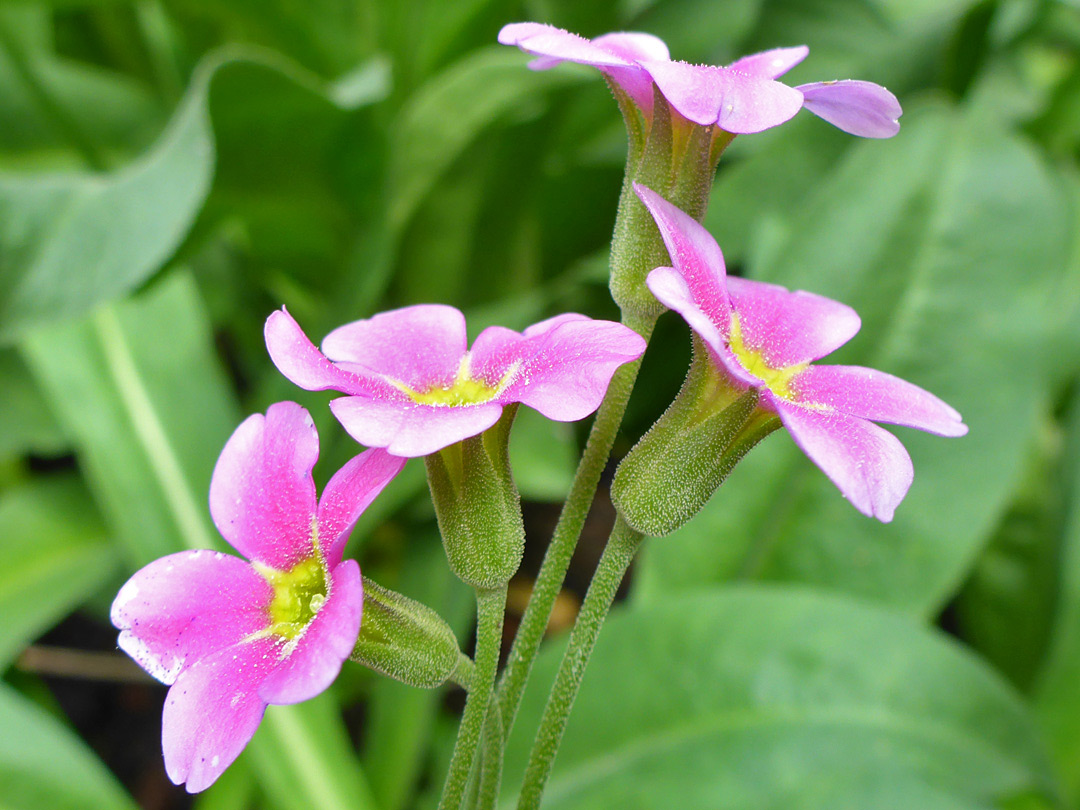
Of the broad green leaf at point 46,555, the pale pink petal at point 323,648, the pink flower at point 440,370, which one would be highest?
the pink flower at point 440,370

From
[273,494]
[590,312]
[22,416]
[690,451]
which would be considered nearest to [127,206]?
[22,416]

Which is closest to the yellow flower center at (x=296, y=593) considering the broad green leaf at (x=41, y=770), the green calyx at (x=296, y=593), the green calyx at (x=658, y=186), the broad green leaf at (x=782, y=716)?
the green calyx at (x=296, y=593)

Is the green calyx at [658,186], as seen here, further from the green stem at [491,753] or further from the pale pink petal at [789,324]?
the green stem at [491,753]

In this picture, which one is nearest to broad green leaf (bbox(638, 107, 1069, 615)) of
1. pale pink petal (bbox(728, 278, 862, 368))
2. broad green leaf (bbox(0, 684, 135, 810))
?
pale pink petal (bbox(728, 278, 862, 368))

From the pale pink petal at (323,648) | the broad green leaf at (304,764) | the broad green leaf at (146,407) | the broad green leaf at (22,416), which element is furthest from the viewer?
the broad green leaf at (22,416)

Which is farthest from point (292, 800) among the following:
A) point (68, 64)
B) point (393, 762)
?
point (68, 64)

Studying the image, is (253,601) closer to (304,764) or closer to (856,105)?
(856,105)

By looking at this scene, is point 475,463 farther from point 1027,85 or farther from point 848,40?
point 1027,85
